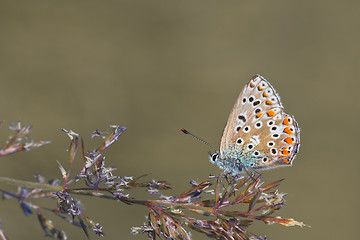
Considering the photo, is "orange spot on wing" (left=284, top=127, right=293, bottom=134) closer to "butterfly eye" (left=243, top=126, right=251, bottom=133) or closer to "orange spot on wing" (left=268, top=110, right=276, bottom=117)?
"orange spot on wing" (left=268, top=110, right=276, bottom=117)

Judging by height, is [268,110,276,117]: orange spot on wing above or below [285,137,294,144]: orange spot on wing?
above

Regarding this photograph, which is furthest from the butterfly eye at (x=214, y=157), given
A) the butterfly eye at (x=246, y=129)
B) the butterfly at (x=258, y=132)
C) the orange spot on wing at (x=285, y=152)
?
the orange spot on wing at (x=285, y=152)

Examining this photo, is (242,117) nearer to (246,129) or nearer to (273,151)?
(246,129)

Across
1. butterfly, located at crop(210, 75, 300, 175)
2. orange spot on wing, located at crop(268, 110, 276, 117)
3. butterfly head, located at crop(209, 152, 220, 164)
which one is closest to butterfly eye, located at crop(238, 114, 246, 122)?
butterfly, located at crop(210, 75, 300, 175)

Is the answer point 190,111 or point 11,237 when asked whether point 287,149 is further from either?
point 190,111

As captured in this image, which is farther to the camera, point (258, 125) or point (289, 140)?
point (258, 125)

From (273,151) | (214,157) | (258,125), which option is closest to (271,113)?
(258,125)

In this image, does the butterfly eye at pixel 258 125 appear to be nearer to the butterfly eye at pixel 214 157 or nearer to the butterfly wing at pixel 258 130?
the butterfly wing at pixel 258 130

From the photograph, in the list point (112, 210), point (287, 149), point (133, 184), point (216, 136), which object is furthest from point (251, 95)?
point (216, 136)
